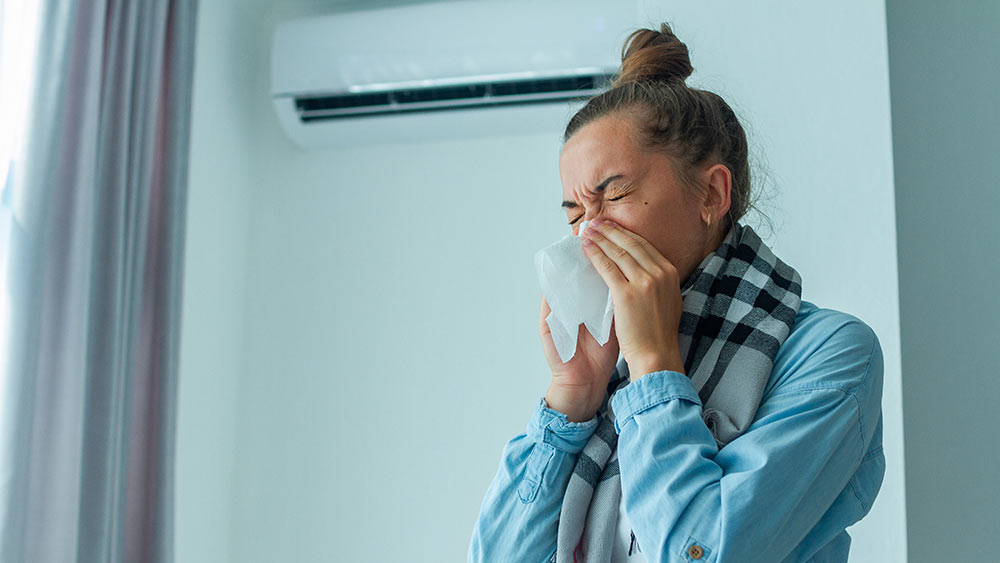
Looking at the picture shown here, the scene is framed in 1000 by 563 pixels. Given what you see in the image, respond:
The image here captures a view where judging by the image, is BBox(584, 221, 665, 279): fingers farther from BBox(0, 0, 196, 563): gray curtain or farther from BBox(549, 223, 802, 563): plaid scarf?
BBox(0, 0, 196, 563): gray curtain

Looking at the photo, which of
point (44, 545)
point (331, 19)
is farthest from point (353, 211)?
point (44, 545)

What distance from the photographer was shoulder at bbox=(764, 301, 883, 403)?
0.87m

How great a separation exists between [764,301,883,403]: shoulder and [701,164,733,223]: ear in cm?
18

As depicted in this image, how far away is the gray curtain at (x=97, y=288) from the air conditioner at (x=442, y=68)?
1.29ft

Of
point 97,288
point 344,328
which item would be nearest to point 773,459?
point 97,288

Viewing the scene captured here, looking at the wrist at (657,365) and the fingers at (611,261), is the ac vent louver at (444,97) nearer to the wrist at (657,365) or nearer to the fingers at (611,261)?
the fingers at (611,261)

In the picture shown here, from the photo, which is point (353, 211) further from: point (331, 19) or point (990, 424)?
point (990, 424)

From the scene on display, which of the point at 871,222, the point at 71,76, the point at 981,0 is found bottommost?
the point at 871,222

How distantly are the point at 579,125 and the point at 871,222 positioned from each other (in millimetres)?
739

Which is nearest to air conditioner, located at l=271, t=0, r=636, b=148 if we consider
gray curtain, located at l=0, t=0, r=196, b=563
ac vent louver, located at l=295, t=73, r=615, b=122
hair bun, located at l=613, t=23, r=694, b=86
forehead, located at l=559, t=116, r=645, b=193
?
ac vent louver, located at l=295, t=73, r=615, b=122

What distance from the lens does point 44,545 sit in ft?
5.20

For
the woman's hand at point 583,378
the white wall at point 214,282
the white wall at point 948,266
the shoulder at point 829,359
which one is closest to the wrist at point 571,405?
the woman's hand at point 583,378

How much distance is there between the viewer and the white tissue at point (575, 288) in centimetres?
104

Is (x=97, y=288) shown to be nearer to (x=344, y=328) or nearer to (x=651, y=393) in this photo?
(x=344, y=328)
